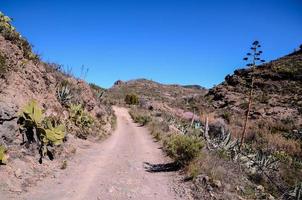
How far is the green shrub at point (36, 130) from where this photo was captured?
973cm

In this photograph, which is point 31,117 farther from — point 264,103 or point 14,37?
point 264,103

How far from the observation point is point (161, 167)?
11.6m

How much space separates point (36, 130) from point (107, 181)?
271 centimetres

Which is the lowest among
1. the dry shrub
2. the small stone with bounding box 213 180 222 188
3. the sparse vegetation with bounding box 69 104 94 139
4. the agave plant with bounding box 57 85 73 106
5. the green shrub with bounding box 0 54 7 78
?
the small stone with bounding box 213 180 222 188

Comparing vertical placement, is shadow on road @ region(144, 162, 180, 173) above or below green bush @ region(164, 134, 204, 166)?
below

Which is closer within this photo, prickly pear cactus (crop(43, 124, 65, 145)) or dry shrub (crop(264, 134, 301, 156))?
prickly pear cactus (crop(43, 124, 65, 145))

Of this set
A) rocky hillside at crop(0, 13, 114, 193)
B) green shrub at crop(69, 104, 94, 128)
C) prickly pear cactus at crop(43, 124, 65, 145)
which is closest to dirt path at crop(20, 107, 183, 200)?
rocky hillside at crop(0, 13, 114, 193)

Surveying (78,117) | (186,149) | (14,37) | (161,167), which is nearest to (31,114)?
(161,167)

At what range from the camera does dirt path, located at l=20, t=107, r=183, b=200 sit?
7888 millimetres

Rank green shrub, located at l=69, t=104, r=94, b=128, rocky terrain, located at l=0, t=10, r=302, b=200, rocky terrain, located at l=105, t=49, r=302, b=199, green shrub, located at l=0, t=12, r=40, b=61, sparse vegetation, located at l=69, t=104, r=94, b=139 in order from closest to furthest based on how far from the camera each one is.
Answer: rocky terrain, located at l=0, t=10, r=302, b=200 → rocky terrain, located at l=105, t=49, r=302, b=199 → green shrub, located at l=0, t=12, r=40, b=61 → sparse vegetation, located at l=69, t=104, r=94, b=139 → green shrub, located at l=69, t=104, r=94, b=128

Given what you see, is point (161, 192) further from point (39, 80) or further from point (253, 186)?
point (39, 80)

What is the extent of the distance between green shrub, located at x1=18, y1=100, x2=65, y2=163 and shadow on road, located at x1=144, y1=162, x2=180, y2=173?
312cm

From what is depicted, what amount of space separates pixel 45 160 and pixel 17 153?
99 cm

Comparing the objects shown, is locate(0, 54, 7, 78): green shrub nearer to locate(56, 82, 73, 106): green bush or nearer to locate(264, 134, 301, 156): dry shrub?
locate(56, 82, 73, 106): green bush
